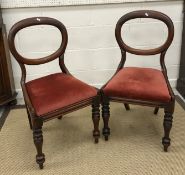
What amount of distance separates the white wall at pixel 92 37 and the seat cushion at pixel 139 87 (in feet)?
2.04

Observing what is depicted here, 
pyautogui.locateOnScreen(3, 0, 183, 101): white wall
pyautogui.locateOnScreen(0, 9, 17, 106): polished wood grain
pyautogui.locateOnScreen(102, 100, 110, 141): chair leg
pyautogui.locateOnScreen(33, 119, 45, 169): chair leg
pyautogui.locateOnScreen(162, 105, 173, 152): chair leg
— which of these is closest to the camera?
pyautogui.locateOnScreen(33, 119, 45, 169): chair leg

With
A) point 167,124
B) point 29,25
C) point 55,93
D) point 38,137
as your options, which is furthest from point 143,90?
point 29,25

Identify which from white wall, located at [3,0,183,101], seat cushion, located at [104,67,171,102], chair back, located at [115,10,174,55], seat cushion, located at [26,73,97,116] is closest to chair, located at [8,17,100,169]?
seat cushion, located at [26,73,97,116]

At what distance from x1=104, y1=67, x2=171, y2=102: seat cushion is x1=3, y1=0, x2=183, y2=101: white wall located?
2.04 feet

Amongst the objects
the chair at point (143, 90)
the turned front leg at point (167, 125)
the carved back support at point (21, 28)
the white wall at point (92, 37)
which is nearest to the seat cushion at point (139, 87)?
the chair at point (143, 90)

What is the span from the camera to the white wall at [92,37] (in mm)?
2273

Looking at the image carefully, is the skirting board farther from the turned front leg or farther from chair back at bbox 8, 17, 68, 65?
the turned front leg

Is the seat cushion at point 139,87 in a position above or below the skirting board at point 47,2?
below

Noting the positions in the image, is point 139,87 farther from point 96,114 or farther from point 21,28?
point 21,28

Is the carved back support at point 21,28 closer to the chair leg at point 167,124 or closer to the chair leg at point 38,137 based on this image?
the chair leg at point 38,137

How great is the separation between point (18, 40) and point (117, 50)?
2.82ft

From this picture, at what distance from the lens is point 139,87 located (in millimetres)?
1678

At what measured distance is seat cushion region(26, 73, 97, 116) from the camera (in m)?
1.56

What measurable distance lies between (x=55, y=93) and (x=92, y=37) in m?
0.90
